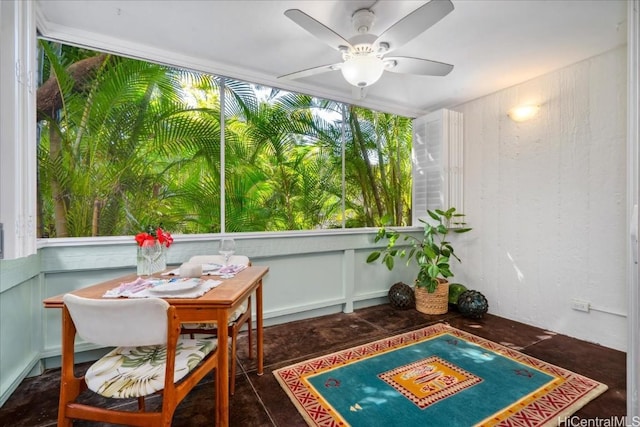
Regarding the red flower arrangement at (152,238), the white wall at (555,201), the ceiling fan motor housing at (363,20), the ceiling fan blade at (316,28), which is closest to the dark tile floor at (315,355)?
the white wall at (555,201)

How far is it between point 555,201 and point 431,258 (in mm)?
1297

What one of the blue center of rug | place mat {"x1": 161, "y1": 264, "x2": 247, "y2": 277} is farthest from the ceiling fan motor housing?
the blue center of rug

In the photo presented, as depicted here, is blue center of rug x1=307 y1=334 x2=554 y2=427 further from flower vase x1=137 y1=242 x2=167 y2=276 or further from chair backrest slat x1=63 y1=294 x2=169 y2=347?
flower vase x1=137 y1=242 x2=167 y2=276

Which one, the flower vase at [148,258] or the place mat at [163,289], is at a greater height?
the flower vase at [148,258]

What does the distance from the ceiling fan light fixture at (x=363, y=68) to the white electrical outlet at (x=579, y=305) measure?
2.73 meters

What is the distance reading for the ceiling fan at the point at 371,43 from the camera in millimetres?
1649

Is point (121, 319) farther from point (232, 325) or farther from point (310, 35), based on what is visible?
point (310, 35)

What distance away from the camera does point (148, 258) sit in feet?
5.95

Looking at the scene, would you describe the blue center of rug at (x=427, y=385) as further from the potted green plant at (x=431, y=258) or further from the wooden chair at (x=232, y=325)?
the potted green plant at (x=431, y=258)

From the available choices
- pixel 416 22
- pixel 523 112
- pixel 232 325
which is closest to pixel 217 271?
pixel 232 325

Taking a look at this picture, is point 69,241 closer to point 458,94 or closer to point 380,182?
point 380,182

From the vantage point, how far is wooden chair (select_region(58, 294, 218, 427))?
112cm

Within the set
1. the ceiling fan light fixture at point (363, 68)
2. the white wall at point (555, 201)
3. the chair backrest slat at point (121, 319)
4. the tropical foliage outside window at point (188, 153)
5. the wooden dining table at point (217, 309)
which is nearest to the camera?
the chair backrest slat at point (121, 319)

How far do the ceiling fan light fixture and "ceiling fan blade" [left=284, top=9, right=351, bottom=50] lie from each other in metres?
0.11
